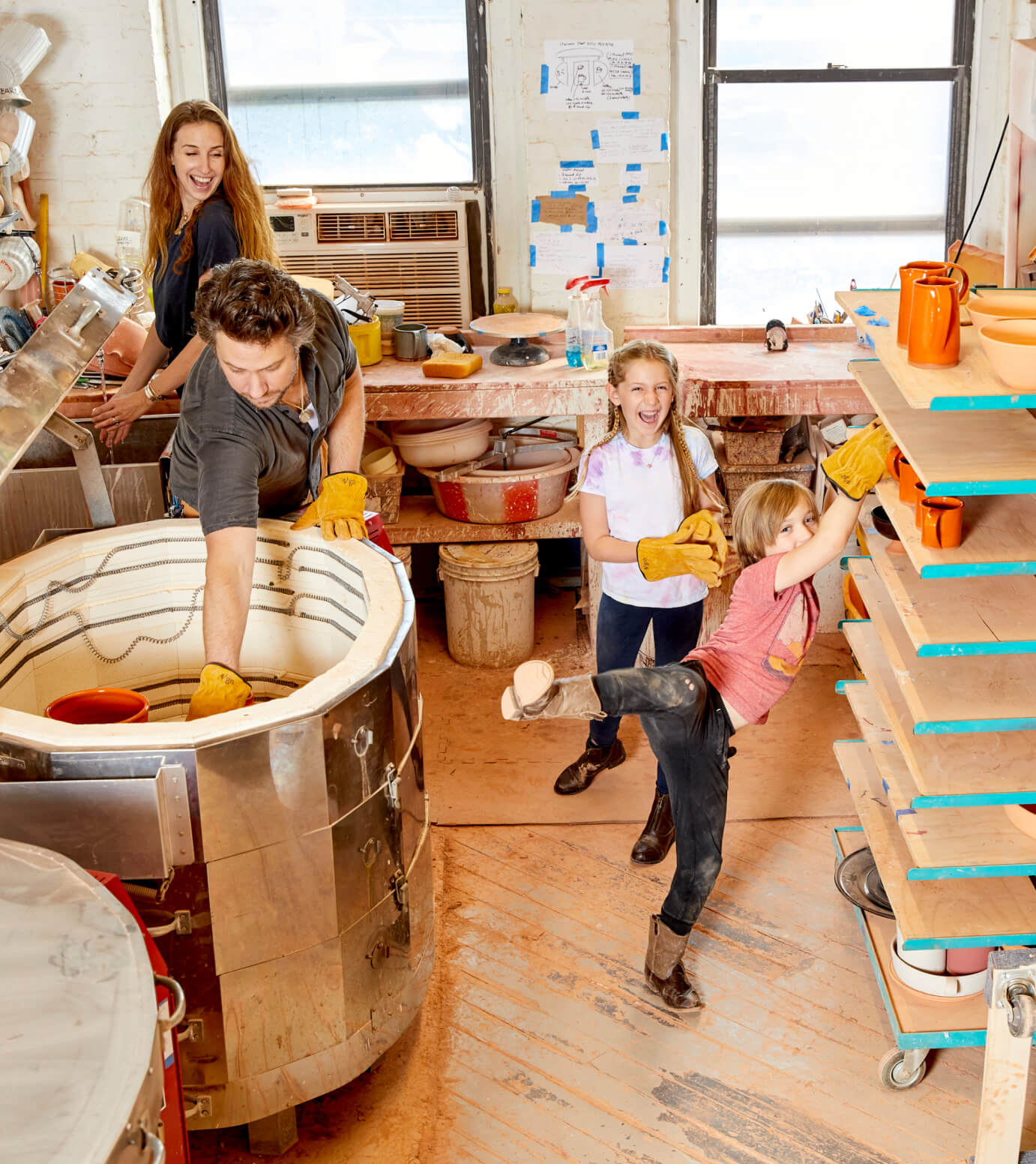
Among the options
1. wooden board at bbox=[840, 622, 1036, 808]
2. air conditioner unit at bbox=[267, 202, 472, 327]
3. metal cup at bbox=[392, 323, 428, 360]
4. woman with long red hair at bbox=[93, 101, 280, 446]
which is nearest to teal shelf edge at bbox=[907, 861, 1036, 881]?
wooden board at bbox=[840, 622, 1036, 808]

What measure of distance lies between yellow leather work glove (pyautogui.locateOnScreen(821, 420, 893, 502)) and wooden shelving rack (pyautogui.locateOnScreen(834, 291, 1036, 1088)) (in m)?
0.05

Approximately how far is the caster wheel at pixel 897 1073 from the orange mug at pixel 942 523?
109 cm

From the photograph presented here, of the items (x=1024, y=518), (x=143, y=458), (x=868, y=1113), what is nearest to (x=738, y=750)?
(x=868, y=1113)

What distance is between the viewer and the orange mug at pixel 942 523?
2057mm

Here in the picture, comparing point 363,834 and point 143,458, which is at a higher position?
point 143,458

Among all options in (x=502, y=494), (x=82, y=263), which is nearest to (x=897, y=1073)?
(x=502, y=494)

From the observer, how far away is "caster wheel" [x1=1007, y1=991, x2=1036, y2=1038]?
2059 millimetres

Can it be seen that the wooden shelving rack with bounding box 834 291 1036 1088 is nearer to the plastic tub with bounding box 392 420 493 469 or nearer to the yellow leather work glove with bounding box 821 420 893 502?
the yellow leather work glove with bounding box 821 420 893 502

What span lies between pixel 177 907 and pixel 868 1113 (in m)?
1.45

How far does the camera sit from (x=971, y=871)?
2248 millimetres

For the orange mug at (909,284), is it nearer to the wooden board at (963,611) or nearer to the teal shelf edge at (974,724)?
the wooden board at (963,611)

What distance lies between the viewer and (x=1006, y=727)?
213cm

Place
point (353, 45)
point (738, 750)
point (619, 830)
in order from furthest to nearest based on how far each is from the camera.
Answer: point (353, 45), point (738, 750), point (619, 830)

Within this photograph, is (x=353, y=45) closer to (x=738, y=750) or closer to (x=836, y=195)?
(x=836, y=195)
